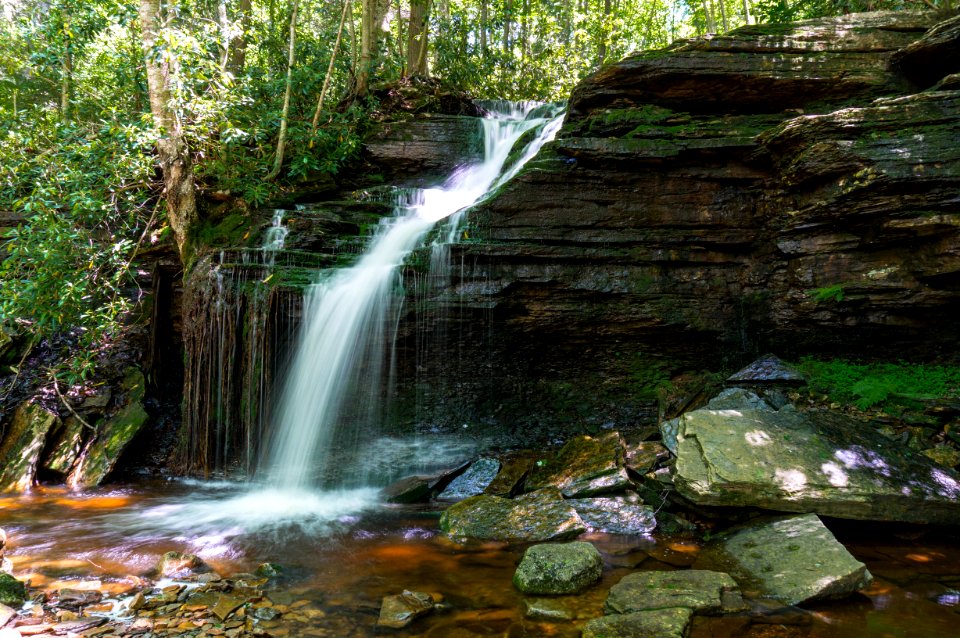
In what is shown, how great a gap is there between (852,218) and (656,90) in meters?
3.71

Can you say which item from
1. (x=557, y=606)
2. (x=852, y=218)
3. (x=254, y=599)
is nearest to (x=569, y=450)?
(x=557, y=606)

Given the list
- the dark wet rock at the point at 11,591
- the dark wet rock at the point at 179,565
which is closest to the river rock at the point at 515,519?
the dark wet rock at the point at 179,565

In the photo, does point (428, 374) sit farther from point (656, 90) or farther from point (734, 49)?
point (734, 49)

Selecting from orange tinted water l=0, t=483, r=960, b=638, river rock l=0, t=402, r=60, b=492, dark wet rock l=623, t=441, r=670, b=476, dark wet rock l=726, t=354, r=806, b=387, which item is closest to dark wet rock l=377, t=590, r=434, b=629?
orange tinted water l=0, t=483, r=960, b=638

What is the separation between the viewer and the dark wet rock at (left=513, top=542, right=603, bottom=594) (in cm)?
416

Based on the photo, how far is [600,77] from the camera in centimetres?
967

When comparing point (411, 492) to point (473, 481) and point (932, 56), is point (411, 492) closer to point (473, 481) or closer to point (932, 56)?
point (473, 481)

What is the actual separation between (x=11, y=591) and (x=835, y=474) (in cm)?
658

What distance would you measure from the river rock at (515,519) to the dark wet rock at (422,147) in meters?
7.51

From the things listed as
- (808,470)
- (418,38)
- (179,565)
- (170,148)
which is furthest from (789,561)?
(418,38)

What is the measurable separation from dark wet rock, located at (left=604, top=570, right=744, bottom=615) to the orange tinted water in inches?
4.8

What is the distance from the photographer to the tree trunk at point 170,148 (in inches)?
351

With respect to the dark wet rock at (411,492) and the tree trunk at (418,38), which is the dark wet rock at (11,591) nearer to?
the dark wet rock at (411,492)

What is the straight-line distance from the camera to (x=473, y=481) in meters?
7.16
